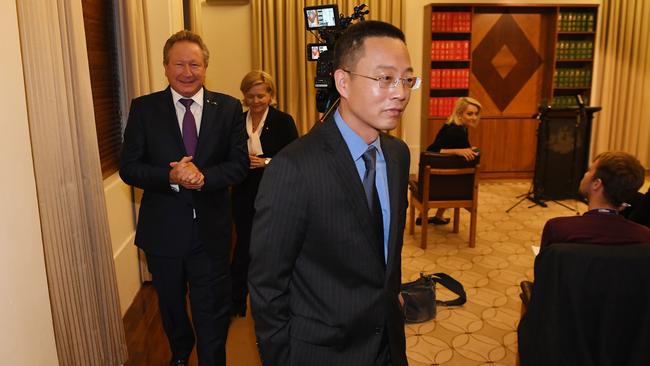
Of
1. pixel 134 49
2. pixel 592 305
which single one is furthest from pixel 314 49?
pixel 592 305

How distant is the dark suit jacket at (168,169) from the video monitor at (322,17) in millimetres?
1085

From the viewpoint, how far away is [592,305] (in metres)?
1.78

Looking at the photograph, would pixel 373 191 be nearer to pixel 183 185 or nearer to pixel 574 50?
pixel 183 185

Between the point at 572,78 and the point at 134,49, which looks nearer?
the point at 134,49

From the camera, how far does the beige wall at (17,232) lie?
163 centimetres

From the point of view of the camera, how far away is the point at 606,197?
6.96ft

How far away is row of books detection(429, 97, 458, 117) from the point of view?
7008mm

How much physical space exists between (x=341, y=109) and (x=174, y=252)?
1222 mm

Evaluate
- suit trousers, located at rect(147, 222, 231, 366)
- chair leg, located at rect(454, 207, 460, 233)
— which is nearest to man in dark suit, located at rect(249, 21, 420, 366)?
suit trousers, located at rect(147, 222, 231, 366)

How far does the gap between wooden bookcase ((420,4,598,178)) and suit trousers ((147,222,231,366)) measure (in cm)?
514

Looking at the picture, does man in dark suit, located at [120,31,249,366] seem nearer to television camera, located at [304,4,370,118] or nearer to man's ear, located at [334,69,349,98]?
television camera, located at [304,4,370,118]

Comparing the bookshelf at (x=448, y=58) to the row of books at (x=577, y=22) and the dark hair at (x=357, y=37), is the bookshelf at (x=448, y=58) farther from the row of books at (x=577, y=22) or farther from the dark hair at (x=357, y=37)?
the dark hair at (x=357, y=37)

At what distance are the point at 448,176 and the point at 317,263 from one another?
3.23m

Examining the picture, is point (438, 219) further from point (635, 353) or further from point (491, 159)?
point (635, 353)
